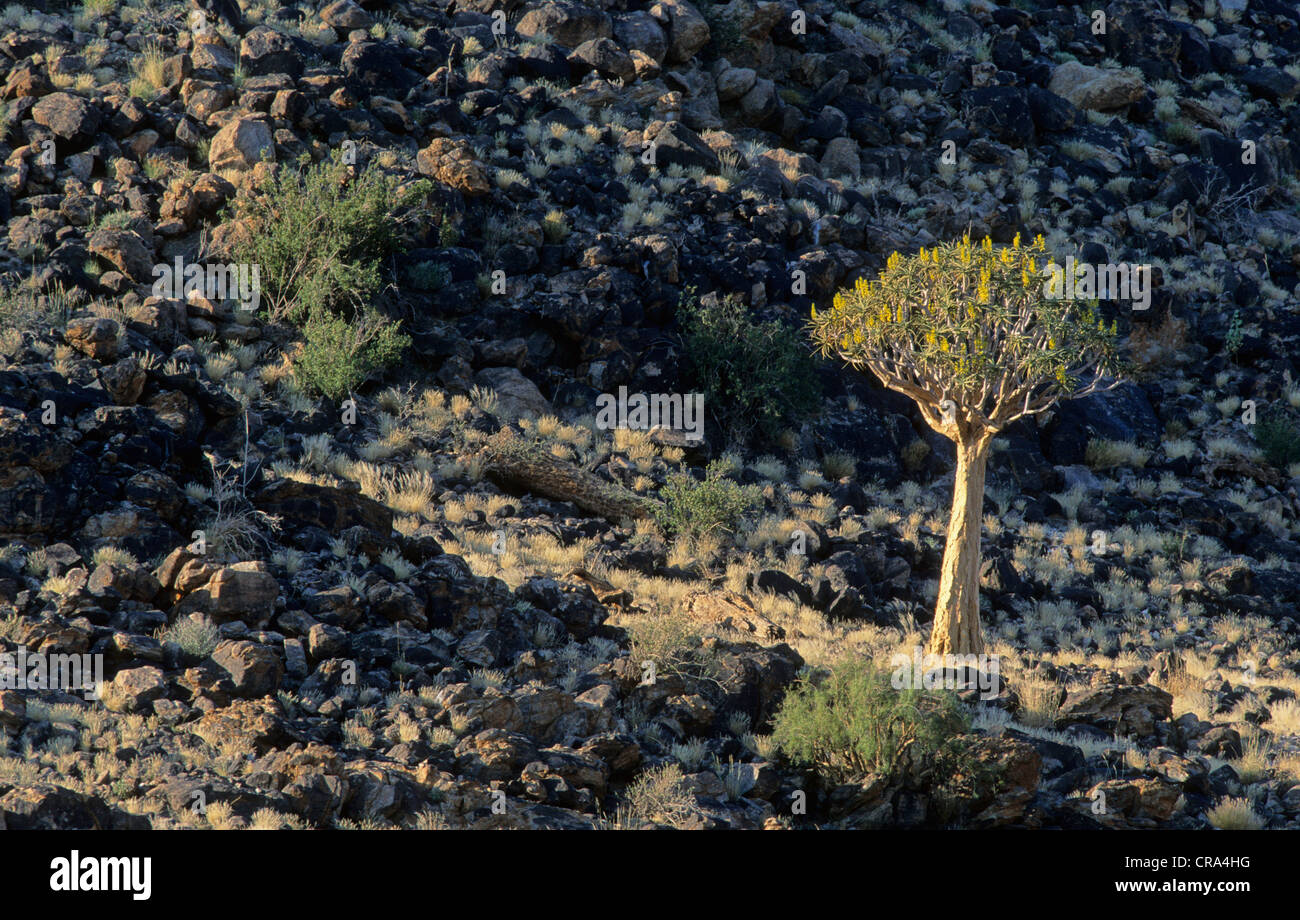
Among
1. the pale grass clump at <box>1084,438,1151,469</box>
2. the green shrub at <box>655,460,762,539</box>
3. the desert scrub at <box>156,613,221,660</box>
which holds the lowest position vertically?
the desert scrub at <box>156,613,221,660</box>

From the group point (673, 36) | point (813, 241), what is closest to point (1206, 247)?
point (813, 241)

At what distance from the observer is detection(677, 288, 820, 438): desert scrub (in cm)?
1805

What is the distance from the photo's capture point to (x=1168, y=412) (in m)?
20.1

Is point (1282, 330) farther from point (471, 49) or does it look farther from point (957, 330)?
point (471, 49)

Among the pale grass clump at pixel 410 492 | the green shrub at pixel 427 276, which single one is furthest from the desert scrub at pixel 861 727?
the green shrub at pixel 427 276

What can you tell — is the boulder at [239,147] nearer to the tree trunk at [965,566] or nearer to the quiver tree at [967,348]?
the quiver tree at [967,348]

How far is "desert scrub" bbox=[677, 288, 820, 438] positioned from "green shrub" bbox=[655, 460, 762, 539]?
291 centimetres

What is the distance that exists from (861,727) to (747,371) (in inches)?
404

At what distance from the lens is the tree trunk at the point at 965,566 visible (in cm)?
1191

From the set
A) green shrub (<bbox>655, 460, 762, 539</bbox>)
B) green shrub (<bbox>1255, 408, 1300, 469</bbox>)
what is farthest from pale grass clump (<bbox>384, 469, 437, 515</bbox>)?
green shrub (<bbox>1255, 408, 1300, 469</bbox>)

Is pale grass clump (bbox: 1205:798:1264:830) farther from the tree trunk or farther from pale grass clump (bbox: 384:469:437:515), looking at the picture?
pale grass clump (bbox: 384:469:437:515)

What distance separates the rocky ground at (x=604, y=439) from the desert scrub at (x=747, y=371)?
412 mm

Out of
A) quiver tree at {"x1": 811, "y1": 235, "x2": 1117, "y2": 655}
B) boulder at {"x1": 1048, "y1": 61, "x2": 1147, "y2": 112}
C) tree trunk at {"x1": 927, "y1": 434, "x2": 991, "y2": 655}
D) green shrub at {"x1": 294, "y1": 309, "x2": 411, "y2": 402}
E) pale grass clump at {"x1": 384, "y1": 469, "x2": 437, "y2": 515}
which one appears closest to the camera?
quiver tree at {"x1": 811, "y1": 235, "x2": 1117, "y2": 655}
